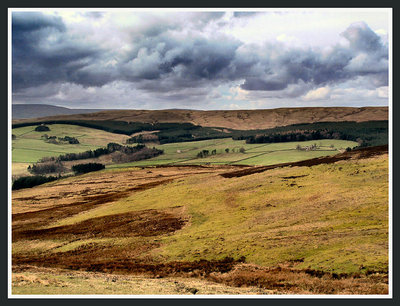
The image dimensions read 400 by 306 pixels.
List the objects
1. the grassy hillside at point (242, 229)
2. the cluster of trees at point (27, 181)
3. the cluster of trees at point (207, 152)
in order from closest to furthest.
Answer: the grassy hillside at point (242, 229)
the cluster of trees at point (27, 181)
the cluster of trees at point (207, 152)

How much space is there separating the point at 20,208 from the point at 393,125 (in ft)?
307

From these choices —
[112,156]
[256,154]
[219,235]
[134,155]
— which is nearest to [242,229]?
[219,235]

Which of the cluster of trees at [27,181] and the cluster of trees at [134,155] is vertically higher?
the cluster of trees at [134,155]

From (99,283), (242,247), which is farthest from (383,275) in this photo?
(99,283)

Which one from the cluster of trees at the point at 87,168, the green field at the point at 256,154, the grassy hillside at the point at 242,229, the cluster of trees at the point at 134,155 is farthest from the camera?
the cluster of trees at the point at 134,155

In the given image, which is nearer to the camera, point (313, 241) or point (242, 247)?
point (313, 241)

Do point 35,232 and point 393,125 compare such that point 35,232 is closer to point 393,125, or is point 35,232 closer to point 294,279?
point 294,279

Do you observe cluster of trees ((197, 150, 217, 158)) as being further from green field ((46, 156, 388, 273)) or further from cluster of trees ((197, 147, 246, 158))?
green field ((46, 156, 388, 273))

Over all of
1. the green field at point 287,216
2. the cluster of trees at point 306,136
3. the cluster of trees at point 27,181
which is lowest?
the cluster of trees at point 27,181

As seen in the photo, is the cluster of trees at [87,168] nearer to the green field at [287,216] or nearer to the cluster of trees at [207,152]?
the cluster of trees at [207,152]

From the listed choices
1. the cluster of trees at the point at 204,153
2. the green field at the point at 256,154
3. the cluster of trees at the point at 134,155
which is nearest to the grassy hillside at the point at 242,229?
the green field at the point at 256,154

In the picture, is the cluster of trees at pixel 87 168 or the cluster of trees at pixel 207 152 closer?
the cluster of trees at pixel 87 168

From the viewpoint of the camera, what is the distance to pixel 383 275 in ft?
95.1

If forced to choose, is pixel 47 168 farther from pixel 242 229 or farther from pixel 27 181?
pixel 242 229
